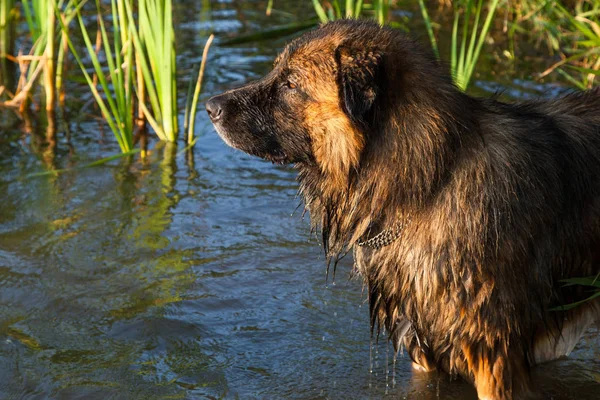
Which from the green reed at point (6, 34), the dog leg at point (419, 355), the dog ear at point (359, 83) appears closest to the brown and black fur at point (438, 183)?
the dog ear at point (359, 83)

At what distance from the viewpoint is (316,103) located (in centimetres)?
348

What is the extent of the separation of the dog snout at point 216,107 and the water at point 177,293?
4.16 ft

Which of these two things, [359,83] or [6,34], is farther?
[6,34]

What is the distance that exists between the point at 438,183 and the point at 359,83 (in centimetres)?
51

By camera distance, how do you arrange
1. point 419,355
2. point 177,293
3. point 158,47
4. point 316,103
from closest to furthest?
point 316,103 → point 419,355 → point 177,293 → point 158,47

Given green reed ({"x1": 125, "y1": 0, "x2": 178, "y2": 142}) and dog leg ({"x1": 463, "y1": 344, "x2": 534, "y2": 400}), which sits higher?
green reed ({"x1": 125, "y1": 0, "x2": 178, "y2": 142})

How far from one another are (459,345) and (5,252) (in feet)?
9.68

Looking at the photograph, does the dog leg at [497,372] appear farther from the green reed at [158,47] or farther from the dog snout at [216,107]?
the green reed at [158,47]

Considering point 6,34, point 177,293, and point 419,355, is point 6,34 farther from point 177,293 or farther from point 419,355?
point 419,355

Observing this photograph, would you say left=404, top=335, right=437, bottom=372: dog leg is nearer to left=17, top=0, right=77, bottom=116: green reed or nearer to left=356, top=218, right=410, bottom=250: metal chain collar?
left=356, top=218, right=410, bottom=250: metal chain collar

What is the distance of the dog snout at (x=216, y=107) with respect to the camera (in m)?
3.70

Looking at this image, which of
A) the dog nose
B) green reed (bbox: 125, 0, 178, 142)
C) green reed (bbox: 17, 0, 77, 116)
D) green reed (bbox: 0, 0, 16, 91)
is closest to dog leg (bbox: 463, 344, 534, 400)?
the dog nose

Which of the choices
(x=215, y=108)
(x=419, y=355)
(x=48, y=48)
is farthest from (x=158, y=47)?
(x=419, y=355)

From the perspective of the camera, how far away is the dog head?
10.9 feet
